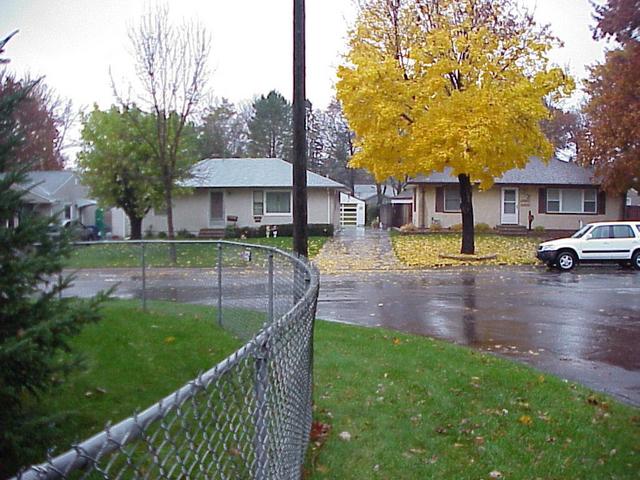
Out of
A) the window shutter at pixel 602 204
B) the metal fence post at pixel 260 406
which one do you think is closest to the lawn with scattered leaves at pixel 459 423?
the metal fence post at pixel 260 406

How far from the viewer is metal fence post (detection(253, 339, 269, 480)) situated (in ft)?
9.92

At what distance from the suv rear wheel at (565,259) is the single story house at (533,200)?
52.8 ft

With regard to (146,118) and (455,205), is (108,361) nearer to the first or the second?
(146,118)

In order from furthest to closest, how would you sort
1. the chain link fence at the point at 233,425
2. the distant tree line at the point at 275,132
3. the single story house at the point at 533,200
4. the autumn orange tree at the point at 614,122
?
the distant tree line at the point at 275,132, the single story house at the point at 533,200, the autumn orange tree at the point at 614,122, the chain link fence at the point at 233,425

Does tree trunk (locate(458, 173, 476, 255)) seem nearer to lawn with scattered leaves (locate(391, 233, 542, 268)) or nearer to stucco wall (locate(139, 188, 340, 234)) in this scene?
lawn with scattered leaves (locate(391, 233, 542, 268))

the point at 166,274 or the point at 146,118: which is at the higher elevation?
the point at 146,118

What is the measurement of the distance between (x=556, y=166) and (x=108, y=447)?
42.1 metres

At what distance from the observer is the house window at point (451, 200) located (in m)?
39.9

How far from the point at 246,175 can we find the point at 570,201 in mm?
18522

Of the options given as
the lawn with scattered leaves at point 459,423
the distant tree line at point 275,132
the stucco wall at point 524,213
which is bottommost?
the lawn with scattered leaves at point 459,423

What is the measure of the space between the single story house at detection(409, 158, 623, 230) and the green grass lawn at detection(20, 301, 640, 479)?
30715 mm

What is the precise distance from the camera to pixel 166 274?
13.9m

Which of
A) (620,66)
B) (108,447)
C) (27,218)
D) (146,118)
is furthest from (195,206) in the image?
(108,447)

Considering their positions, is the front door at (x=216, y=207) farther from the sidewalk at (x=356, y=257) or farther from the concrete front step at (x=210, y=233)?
the sidewalk at (x=356, y=257)
